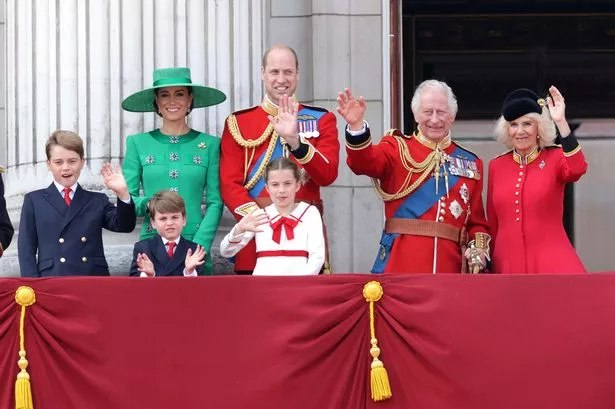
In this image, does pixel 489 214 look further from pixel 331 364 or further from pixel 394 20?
pixel 394 20

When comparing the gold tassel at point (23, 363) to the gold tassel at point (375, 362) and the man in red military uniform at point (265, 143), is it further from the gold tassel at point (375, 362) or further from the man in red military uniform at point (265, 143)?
the gold tassel at point (375, 362)

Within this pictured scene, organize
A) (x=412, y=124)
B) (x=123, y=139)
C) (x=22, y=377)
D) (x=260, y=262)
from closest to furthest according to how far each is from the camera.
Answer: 1. (x=22, y=377)
2. (x=260, y=262)
3. (x=123, y=139)
4. (x=412, y=124)

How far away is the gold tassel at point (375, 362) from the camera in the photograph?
6664 mm

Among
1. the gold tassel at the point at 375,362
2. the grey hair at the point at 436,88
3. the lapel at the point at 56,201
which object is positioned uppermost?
the grey hair at the point at 436,88

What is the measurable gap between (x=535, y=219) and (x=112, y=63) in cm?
242

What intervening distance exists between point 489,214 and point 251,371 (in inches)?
66.7

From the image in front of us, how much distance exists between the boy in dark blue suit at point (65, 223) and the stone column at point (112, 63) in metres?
1.00

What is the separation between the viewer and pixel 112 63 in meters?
8.62

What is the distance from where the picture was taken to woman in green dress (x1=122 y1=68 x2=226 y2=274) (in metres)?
7.81

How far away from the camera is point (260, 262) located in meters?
7.34

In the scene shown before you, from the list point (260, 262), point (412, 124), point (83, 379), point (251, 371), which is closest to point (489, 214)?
point (260, 262)

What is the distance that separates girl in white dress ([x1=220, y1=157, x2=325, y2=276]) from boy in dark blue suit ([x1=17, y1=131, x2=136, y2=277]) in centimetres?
58

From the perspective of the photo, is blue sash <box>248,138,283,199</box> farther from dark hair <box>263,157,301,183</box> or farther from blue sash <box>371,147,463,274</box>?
blue sash <box>371,147,463,274</box>

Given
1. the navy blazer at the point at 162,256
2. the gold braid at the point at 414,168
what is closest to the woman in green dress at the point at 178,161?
the navy blazer at the point at 162,256
